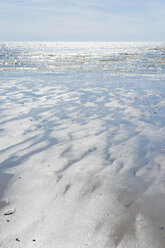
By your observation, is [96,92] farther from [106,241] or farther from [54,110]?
[106,241]

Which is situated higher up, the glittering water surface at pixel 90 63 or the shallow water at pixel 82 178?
the glittering water surface at pixel 90 63

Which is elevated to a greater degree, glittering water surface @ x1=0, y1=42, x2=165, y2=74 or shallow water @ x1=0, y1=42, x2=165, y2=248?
glittering water surface @ x1=0, y1=42, x2=165, y2=74

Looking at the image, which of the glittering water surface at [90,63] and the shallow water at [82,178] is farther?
the glittering water surface at [90,63]

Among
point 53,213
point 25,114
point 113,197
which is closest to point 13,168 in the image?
point 53,213

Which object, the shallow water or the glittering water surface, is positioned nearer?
the shallow water

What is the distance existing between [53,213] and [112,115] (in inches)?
258

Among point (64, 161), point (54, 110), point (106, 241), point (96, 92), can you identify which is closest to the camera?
point (106, 241)

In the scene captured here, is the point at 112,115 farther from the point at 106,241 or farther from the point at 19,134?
the point at 106,241

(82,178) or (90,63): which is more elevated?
(90,63)

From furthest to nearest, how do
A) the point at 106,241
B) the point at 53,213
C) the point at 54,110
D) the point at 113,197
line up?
the point at 54,110
the point at 113,197
the point at 53,213
the point at 106,241

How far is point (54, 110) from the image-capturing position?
10773 mm

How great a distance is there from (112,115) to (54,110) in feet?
8.79

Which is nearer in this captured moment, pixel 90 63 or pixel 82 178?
pixel 82 178

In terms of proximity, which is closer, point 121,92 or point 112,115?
point 112,115
